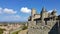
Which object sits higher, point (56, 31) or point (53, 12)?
point (53, 12)

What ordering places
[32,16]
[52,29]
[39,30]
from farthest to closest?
[32,16] < [39,30] < [52,29]

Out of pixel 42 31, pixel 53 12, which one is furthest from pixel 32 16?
pixel 42 31

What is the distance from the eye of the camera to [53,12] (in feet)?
104

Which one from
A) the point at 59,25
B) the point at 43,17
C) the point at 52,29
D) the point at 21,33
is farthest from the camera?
the point at 21,33

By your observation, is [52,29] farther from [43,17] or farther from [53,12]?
[53,12]

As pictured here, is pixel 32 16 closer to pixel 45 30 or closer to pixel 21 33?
pixel 21 33

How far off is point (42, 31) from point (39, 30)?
0.74 metres

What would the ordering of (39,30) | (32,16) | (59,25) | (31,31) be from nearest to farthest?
(59,25)
(39,30)
(31,31)
(32,16)

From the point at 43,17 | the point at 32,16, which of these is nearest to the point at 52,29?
the point at 43,17

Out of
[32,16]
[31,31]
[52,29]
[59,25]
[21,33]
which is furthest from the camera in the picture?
[32,16]

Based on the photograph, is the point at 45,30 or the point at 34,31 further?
the point at 34,31

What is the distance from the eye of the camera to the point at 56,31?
68.6 feet

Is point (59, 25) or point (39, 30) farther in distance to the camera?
point (39, 30)

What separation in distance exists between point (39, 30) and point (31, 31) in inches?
93.2
